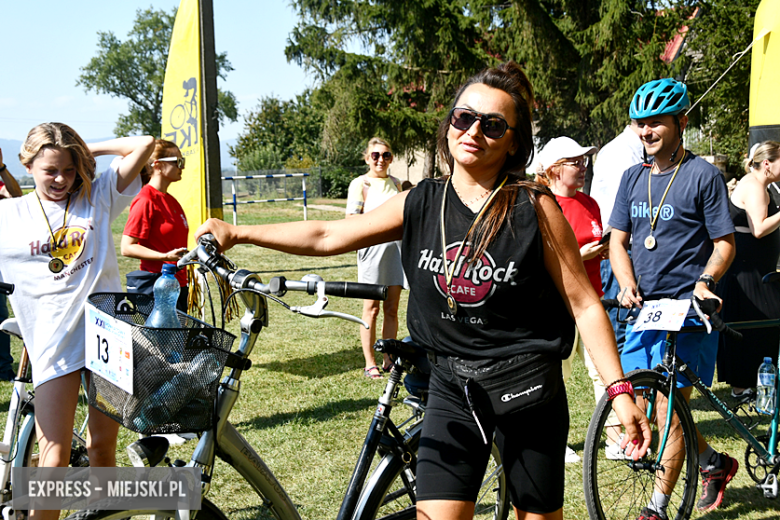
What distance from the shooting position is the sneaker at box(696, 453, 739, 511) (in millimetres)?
3725

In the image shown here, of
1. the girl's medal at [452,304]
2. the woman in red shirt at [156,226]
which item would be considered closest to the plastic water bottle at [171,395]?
the girl's medal at [452,304]

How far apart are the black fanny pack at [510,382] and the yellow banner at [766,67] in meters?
5.90

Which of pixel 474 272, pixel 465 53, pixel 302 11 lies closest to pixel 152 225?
pixel 474 272

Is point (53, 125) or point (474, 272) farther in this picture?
point (53, 125)

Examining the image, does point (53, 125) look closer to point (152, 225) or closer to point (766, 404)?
point (152, 225)

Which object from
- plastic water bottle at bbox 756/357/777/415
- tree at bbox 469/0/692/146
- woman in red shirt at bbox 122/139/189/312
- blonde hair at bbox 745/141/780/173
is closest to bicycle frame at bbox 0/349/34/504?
woman in red shirt at bbox 122/139/189/312

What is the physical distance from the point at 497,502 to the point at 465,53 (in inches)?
858

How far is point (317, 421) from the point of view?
17.3 feet

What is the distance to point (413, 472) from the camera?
2.69 m

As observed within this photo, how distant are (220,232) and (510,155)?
97 centimetres

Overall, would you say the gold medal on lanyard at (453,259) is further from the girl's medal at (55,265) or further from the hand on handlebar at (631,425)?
the girl's medal at (55,265)

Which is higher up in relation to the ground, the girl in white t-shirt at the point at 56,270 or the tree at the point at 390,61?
the tree at the point at 390,61

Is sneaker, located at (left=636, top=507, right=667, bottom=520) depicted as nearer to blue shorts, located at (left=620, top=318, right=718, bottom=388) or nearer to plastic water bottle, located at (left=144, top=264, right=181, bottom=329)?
blue shorts, located at (left=620, top=318, right=718, bottom=388)

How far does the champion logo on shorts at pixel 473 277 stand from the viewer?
209cm
